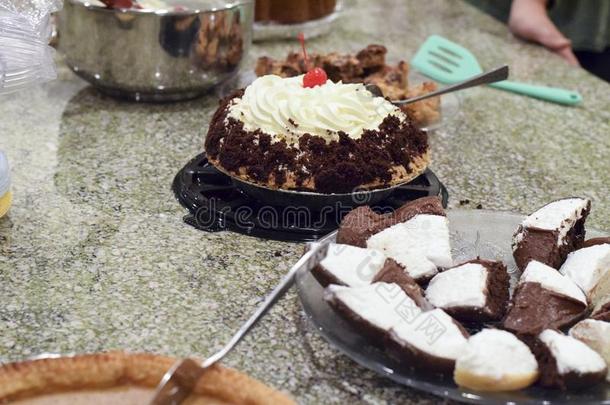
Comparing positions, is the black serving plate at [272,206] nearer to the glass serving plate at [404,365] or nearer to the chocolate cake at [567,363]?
the glass serving plate at [404,365]

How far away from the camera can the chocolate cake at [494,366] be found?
84 centimetres

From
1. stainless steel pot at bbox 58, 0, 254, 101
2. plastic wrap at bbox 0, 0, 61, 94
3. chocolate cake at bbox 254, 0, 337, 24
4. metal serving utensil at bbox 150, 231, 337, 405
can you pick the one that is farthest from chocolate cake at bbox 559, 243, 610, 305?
chocolate cake at bbox 254, 0, 337, 24

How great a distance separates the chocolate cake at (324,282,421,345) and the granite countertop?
3.2 inches

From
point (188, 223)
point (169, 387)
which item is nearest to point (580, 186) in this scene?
point (188, 223)

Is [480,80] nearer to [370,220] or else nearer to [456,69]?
[456,69]

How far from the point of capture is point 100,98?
186 centimetres

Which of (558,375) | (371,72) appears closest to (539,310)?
(558,375)

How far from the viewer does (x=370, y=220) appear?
3.63ft

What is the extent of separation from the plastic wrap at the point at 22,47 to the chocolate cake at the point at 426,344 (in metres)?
0.77

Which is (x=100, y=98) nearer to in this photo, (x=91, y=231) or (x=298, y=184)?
(x=91, y=231)

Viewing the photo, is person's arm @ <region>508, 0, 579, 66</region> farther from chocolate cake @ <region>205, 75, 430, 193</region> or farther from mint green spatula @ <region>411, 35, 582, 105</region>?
chocolate cake @ <region>205, 75, 430, 193</region>

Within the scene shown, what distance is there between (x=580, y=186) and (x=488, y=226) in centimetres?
43

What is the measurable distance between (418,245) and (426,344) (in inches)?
8.5

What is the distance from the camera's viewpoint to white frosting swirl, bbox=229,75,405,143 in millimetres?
1282
